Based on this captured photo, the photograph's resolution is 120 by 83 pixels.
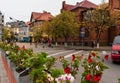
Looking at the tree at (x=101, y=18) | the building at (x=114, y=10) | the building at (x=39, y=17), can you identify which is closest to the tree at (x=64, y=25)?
the building at (x=114, y=10)

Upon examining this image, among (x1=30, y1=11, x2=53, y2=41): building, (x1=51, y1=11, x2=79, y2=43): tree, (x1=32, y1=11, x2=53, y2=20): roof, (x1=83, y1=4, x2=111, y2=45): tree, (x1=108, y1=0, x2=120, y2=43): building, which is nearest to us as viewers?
(x1=83, y1=4, x2=111, y2=45): tree

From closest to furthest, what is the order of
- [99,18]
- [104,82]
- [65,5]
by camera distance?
[104,82], [99,18], [65,5]

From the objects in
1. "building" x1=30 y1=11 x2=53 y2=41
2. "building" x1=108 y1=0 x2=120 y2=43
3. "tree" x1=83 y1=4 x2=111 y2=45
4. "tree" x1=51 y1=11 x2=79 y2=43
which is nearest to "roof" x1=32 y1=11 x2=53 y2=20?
"building" x1=30 y1=11 x2=53 y2=41

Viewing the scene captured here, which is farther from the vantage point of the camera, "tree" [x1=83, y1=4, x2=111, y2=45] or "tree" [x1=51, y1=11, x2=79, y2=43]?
"tree" [x1=51, y1=11, x2=79, y2=43]

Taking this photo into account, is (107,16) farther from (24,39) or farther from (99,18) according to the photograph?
(24,39)

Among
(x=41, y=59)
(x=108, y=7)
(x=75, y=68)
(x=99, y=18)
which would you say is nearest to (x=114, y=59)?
(x=75, y=68)

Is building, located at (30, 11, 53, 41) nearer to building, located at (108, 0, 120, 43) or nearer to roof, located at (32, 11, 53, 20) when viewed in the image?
roof, located at (32, 11, 53, 20)

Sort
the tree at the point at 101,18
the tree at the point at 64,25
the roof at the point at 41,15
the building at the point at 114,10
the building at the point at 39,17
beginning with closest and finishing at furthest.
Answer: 1. the tree at the point at 101,18
2. the building at the point at 114,10
3. the tree at the point at 64,25
4. the building at the point at 39,17
5. the roof at the point at 41,15

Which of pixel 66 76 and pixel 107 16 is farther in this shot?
pixel 107 16

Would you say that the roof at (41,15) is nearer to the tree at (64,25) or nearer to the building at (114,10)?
the tree at (64,25)

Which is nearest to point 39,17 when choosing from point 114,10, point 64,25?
point 64,25

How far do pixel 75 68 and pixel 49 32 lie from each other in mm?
49492

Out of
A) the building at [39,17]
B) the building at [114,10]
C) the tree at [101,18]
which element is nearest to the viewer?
the tree at [101,18]

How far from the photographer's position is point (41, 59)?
6.54m
